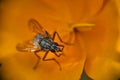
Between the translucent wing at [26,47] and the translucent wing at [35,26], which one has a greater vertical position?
the translucent wing at [35,26]

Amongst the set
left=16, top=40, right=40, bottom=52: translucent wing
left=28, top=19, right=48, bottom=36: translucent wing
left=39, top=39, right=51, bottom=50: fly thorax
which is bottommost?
left=39, top=39, right=51, bottom=50: fly thorax

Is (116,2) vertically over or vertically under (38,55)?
over

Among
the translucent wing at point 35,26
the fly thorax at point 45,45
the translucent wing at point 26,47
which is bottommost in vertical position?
the fly thorax at point 45,45

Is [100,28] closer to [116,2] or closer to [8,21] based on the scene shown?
[116,2]

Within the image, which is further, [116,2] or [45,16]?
[45,16]

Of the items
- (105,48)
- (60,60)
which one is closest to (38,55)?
(60,60)

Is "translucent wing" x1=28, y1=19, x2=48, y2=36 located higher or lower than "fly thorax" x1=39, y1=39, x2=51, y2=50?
higher
